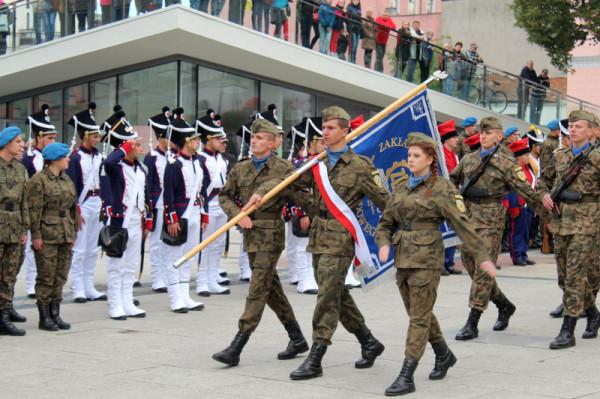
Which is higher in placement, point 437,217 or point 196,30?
point 196,30

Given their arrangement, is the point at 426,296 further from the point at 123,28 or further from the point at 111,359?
the point at 123,28

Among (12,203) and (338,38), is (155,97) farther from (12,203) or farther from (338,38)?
(12,203)

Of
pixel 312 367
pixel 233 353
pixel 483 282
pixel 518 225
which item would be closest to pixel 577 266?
pixel 483 282

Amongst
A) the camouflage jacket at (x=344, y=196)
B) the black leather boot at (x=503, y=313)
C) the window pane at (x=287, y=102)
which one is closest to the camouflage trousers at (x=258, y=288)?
the camouflage jacket at (x=344, y=196)

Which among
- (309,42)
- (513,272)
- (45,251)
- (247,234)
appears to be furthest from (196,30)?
(247,234)

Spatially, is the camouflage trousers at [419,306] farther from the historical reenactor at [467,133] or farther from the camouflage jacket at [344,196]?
the historical reenactor at [467,133]

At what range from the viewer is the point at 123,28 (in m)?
22.4

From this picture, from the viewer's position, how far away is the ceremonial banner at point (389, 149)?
345 inches

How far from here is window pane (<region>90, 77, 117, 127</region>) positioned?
→ 2528 cm

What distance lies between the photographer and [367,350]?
8.49m

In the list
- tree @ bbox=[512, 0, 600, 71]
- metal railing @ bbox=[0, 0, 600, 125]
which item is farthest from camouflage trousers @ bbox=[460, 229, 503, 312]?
tree @ bbox=[512, 0, 600, 71]

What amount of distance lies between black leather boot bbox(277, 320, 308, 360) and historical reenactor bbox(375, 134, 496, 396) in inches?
52.6

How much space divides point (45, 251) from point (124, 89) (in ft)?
50.1

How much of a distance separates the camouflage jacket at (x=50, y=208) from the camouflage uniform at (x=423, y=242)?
400 centimetres
